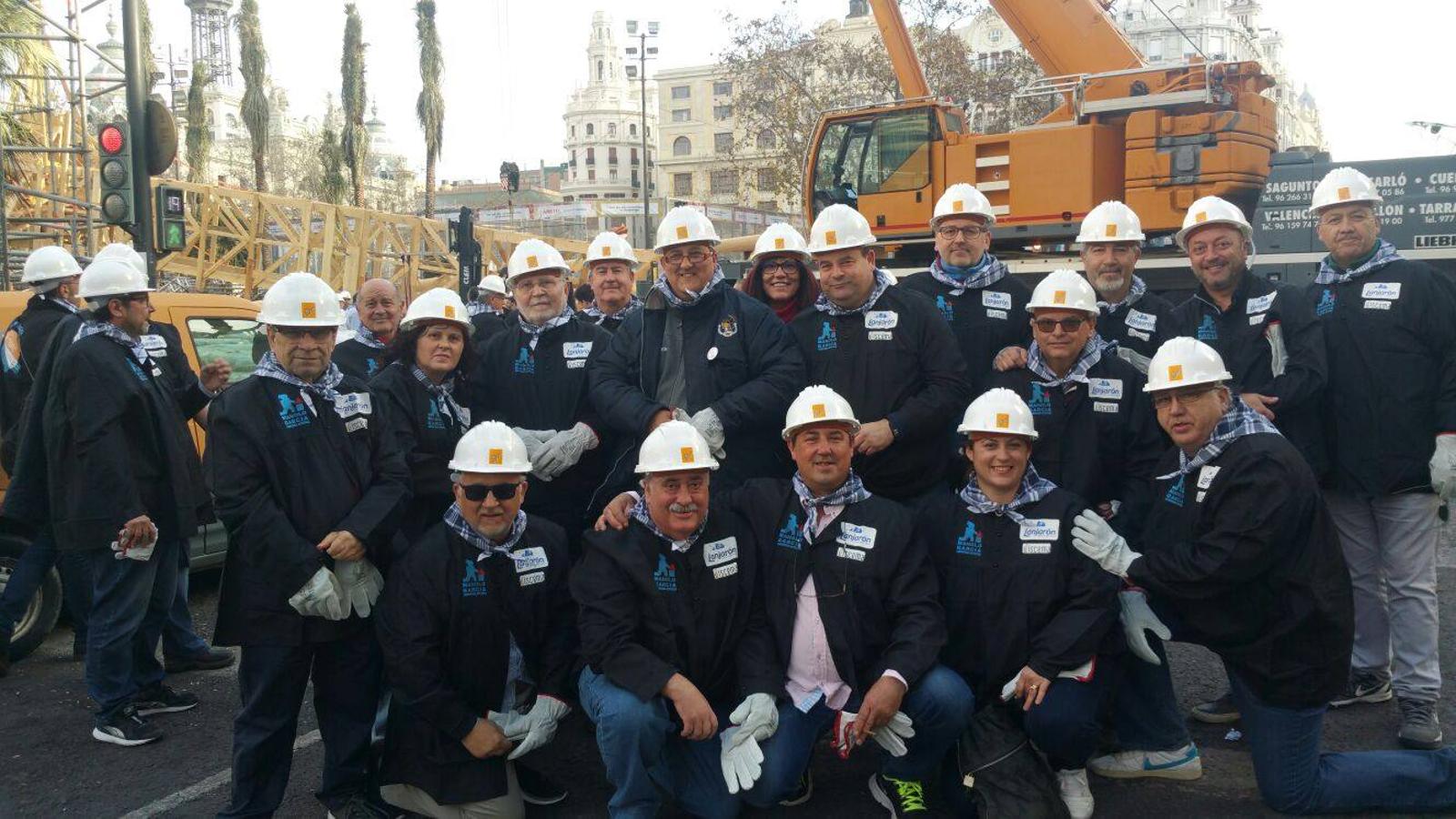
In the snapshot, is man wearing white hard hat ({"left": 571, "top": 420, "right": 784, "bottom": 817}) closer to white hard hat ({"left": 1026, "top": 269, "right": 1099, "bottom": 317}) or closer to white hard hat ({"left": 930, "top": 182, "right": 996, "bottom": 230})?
white hard hat ({"left": 1026, "top": 269, "right": 1099, "bottom": 317})

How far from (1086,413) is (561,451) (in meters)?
2.36

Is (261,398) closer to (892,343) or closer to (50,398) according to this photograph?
(50,398)

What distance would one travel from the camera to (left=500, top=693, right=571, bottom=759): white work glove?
4137 mm

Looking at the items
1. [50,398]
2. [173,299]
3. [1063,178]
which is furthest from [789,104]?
[50,398]

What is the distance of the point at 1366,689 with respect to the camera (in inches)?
207

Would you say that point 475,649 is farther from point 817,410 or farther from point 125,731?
point 125,731

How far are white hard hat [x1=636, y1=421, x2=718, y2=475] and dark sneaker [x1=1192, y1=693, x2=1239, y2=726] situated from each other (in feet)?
9.28

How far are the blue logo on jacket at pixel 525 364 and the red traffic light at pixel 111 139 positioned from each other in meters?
5.66

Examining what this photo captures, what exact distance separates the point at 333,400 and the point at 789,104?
A: 26704 millimetres

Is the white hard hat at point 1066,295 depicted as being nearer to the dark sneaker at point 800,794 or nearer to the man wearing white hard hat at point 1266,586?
the man wearing white hard hat at point 1266,586

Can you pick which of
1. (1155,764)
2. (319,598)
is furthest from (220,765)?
(1155,764)

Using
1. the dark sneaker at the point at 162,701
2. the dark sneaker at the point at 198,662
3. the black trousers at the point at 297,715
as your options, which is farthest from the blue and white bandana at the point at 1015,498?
the dark sneaker at the point at 198,662

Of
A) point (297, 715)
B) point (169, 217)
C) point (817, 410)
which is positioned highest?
point (169, 217)

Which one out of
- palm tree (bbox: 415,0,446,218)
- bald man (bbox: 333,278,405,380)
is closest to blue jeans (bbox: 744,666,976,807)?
bald man (bbox: 333,278,405,380)
